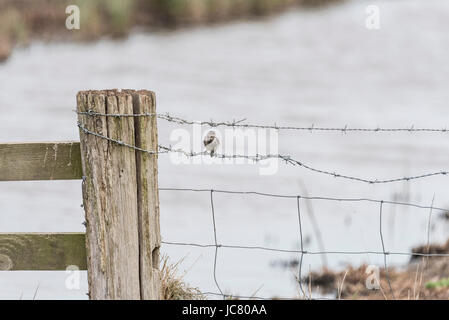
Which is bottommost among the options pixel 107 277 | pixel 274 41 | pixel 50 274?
pixel 50 274

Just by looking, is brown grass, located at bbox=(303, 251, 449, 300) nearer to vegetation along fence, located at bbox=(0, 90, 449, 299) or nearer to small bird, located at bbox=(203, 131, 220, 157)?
small bird, located at bbox=(203, 131, 220, 157)

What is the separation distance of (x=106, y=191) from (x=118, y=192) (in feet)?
0.18

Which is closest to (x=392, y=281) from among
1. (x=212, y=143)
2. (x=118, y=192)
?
(x=212, y=143)

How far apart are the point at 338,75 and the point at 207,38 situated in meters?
4.81

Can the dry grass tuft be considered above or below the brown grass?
above

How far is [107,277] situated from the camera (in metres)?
3.34

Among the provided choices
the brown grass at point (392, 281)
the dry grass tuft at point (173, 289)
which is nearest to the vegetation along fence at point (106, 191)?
the dry grass tuft at point (173, 289)

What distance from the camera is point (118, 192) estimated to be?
330 centimetres

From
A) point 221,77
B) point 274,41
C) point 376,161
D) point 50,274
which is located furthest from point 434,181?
point 274,41

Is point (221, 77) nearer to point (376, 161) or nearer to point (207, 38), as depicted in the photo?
point (207, 38)

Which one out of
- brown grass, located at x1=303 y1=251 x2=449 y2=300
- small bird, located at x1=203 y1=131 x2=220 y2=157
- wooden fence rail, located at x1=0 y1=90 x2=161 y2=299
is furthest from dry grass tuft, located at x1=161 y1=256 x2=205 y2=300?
brown grass, located at x1=303 y1=251 x2=449 y2=300

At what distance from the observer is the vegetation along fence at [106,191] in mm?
3289

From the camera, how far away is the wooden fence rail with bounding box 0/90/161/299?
3.29m

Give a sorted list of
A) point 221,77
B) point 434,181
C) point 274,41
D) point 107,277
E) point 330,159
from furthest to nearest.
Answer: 1. point 274,41
2. point 221,77
3. point 330,159
4. point 434,181
5. point 107,277
